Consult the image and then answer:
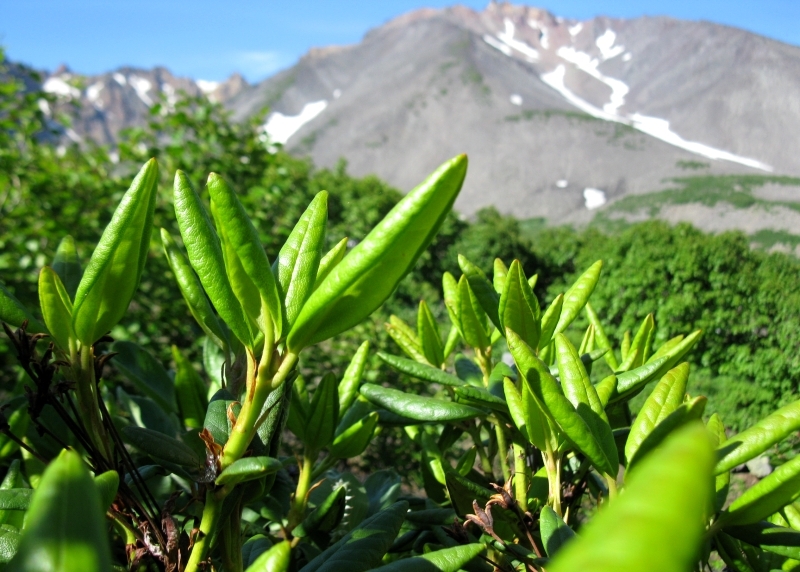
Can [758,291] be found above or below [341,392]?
below

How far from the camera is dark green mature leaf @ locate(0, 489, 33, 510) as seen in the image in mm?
547

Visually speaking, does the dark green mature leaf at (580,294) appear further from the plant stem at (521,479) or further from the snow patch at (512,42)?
the snow patch at (512,42)

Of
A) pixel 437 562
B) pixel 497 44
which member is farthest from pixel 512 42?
pixel 437 562

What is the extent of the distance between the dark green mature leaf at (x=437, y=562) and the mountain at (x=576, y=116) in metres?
7.71

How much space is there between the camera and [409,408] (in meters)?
0.74

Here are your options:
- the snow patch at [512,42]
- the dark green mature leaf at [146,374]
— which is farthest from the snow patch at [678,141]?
the dark green mature leaf at [146,374]

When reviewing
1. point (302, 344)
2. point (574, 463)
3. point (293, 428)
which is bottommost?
point (574, 463)

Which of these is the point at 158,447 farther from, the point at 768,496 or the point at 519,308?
the point at 768,496

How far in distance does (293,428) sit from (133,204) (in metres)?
0.47

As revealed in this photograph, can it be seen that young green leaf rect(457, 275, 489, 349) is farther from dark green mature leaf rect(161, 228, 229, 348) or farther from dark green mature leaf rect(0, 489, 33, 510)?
dark green mature leaf rect(0, 489, 33, 510)

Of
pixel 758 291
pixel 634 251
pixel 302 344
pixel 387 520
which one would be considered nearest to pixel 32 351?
pixel 302 344

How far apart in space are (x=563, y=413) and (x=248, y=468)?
298 mm

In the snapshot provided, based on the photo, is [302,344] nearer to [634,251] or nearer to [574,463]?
[574,463]

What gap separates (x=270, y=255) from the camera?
3.77 meters
